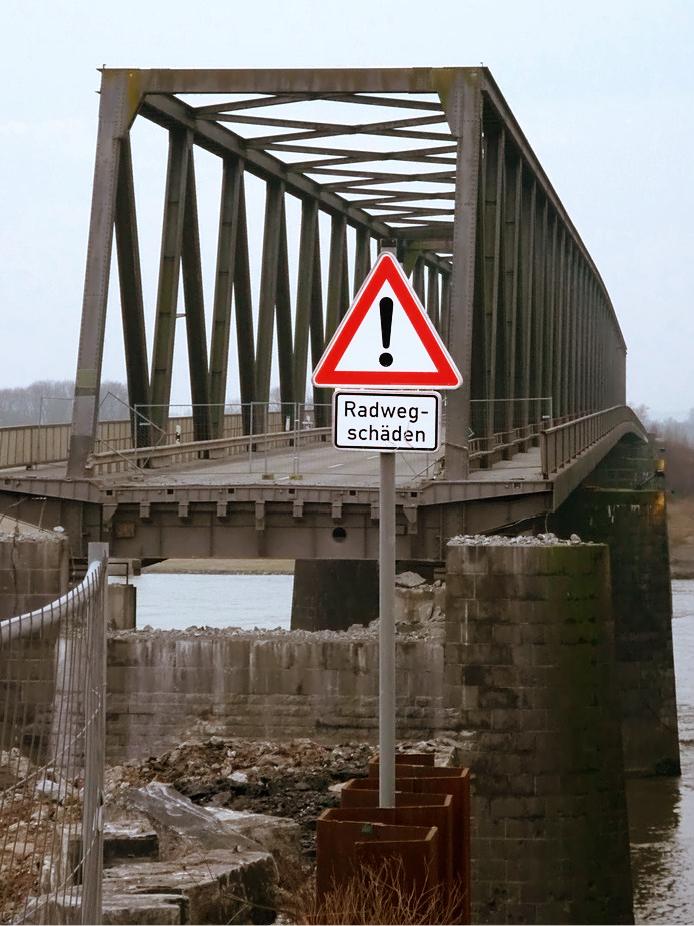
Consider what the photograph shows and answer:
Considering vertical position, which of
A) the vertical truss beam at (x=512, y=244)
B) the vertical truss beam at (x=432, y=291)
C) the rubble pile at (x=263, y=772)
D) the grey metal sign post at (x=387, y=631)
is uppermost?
the vertical truss beam at (x=432, y=291)

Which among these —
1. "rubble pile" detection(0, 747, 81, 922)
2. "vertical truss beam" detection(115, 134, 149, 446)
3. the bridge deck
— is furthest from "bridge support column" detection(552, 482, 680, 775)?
"rubble pile" detection(0, 747, 81, 922)

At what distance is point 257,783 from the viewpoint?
16719 millimetres

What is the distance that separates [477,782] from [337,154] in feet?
68.1

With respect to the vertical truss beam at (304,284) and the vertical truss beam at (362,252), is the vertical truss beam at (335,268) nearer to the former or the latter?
the vertical truss beam at (362,252)

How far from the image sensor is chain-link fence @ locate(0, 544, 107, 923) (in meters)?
4.46

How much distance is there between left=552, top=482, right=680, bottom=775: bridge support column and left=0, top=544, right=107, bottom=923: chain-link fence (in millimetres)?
33528

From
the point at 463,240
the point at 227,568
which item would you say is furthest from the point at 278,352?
the point at 227,568

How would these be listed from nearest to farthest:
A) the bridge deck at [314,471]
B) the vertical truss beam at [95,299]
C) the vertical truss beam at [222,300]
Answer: the vertical truss beam at [95,299] < the bridge deck at [314,471] < the vertical truss beam at [222,300]

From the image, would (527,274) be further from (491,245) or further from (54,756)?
(54,756)

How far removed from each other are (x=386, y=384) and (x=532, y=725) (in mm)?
10676

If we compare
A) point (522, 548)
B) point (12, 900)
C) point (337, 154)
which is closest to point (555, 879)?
point (522, 548)

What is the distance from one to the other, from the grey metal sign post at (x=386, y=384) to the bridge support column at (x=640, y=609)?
3176 centimetres

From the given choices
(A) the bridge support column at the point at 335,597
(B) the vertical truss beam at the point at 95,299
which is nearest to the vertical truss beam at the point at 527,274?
(A) the bridge support column at the point at 335,597

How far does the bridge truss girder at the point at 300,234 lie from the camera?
25.3 meters
